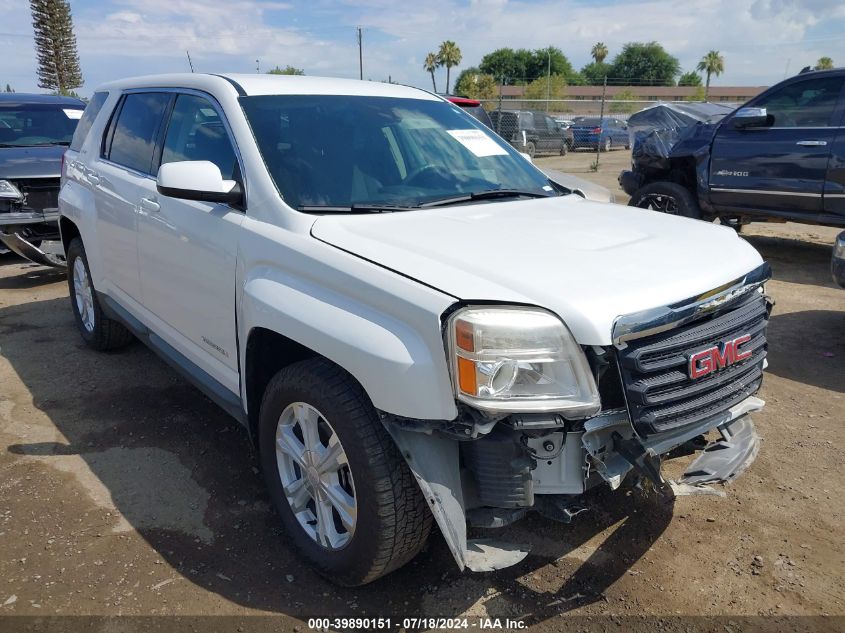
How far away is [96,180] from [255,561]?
2845mm

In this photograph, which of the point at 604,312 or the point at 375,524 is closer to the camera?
the point at 604,312

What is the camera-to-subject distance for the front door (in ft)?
9.82

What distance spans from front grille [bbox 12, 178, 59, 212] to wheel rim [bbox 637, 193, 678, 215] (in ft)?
22.3

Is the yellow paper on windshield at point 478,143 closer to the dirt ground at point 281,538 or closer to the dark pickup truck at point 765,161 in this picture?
the dirt ground at point 281,538

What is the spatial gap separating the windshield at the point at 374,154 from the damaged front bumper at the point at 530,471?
1.16 m

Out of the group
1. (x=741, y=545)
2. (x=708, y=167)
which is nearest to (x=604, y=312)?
(x=741, y=545)

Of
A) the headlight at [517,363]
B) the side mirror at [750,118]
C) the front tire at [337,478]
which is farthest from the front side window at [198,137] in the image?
the side mirror at [750,118]

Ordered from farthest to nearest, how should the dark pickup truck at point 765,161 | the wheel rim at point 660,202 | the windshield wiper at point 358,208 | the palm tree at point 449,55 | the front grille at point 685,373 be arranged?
the palm tree at point 449,55 → the wheel rim at point 660,202 → the dark pickup truck at point 765,161 → the windshield wiper at point 358,208 → the front grille at point 685,373

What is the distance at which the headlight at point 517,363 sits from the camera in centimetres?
205

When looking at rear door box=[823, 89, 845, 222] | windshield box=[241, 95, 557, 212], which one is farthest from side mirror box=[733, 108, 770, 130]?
windshield box=[241, 95, 557, 212]

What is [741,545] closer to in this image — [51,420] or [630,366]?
[630,366]

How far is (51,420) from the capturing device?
13.5ft

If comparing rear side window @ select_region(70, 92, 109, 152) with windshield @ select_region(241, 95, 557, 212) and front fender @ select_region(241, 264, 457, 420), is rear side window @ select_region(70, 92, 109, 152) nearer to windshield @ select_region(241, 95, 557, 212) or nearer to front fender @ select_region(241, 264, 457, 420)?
windshield @ select_region(241, 95, 557, 212)

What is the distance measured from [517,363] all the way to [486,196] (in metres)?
1.35
